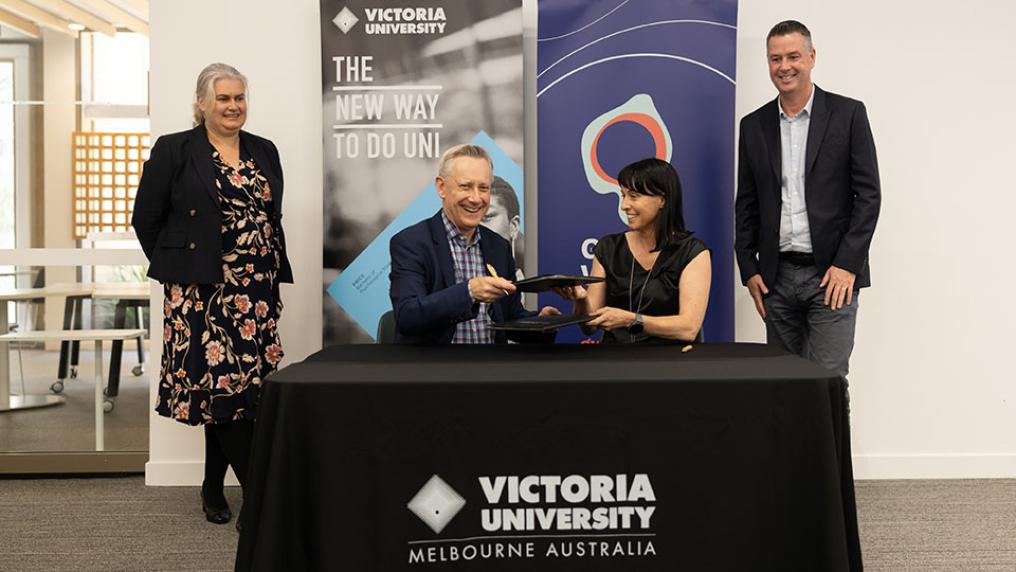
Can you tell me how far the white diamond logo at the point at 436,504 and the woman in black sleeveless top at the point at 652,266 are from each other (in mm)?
826

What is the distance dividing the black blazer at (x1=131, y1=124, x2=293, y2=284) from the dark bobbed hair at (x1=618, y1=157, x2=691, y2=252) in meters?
1.45

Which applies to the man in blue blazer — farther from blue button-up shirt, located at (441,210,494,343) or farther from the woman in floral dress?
the woman in floral dress

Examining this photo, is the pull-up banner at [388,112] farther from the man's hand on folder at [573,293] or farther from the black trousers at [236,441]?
the man's hand on folder at [573,293]

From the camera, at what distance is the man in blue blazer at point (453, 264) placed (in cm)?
244

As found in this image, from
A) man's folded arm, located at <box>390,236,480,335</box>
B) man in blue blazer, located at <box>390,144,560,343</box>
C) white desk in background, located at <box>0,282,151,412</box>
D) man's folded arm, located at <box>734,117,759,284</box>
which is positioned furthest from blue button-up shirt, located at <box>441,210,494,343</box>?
white desk in background, located at <box>0,282,151,412</box>

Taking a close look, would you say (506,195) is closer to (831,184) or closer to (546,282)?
(831,184)

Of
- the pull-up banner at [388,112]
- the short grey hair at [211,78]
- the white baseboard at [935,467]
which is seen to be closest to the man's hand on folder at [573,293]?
the pull-up banner at [388,112]

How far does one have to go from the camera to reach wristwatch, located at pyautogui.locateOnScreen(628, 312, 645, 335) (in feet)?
8.27

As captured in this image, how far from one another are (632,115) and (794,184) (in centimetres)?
77

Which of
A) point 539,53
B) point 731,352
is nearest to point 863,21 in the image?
point 539,53

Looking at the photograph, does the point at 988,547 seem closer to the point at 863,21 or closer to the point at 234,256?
the point at 863,21

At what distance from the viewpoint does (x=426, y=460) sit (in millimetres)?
1979

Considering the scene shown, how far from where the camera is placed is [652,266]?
2.76 m

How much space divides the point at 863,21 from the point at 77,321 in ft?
12.4
